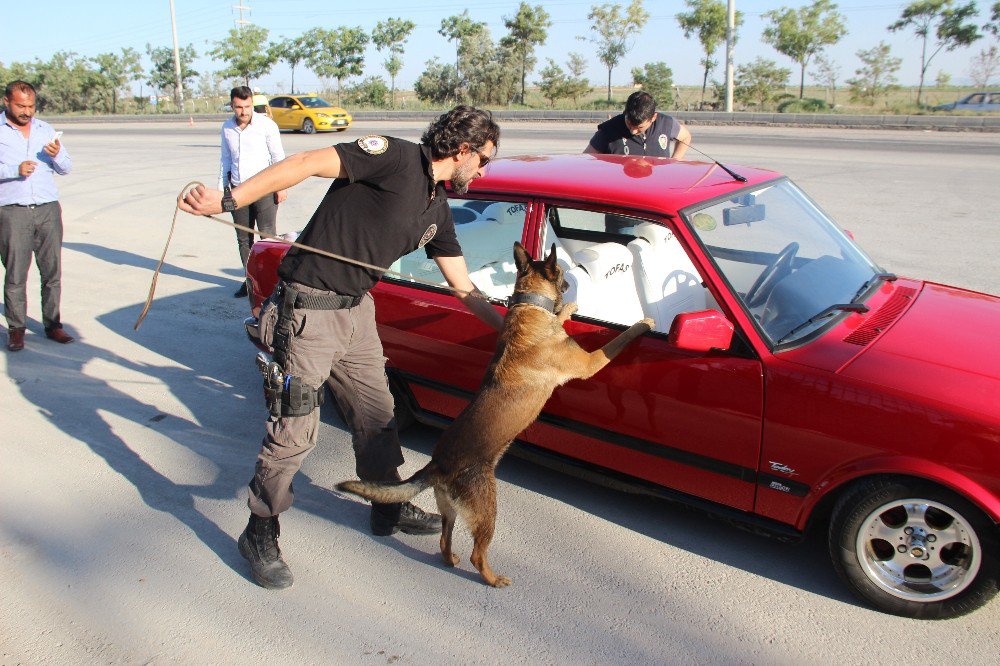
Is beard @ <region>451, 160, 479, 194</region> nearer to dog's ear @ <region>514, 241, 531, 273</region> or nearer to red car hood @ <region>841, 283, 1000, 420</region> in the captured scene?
dog's ear @ <region>514, 241, 531, 273</region>

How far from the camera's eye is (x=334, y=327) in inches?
122

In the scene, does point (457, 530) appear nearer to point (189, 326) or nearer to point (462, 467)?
point (462, 467)

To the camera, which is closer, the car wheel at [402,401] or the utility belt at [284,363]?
the utility belt at [284,363]

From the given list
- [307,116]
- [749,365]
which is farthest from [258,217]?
[307,116]

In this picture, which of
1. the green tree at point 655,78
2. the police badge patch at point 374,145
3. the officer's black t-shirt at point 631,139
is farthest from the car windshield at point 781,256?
the green tree at point 655,78

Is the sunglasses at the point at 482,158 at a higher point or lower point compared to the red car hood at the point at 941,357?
higher

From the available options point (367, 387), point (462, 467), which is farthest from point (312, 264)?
point (462, 467)

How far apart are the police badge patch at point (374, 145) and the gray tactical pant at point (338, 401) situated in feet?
Answer: 1.91

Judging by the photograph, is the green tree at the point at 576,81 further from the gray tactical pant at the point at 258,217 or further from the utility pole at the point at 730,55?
the gray tactical pant at the point at 258,217

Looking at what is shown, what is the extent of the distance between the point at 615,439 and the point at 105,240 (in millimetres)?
9011

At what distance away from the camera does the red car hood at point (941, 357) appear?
266 cm

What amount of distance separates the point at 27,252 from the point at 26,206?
347 millimetres

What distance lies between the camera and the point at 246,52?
156ft

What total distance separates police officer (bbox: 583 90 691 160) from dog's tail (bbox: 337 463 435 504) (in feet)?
12.8
